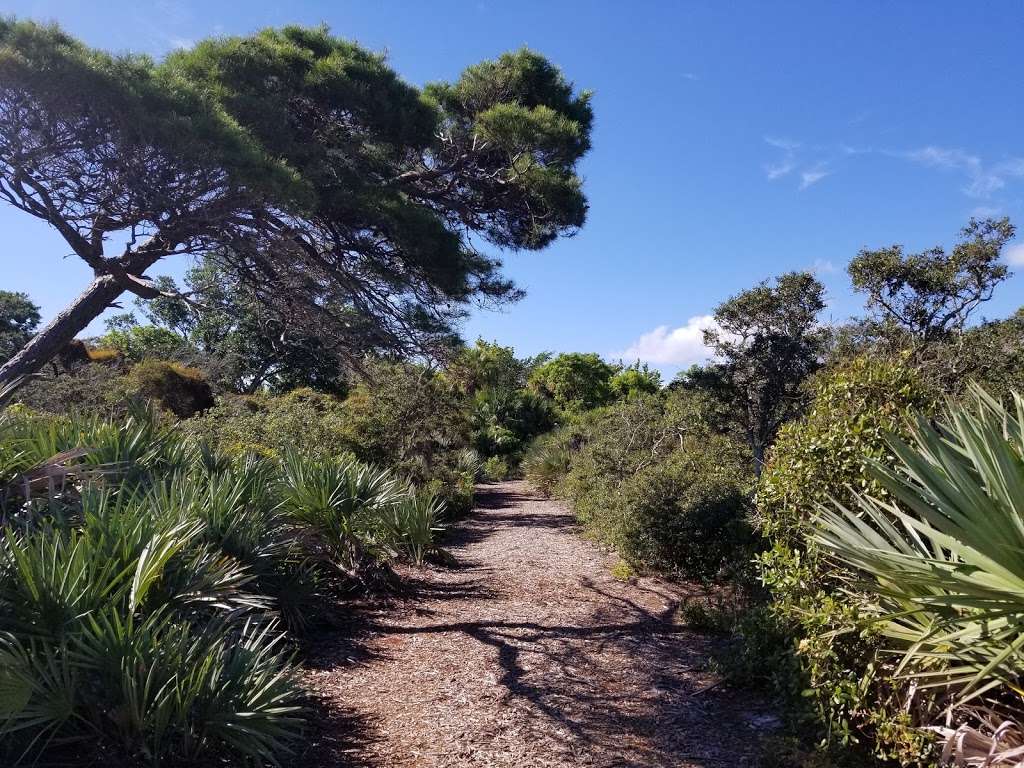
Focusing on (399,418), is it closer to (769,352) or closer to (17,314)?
(769,352)

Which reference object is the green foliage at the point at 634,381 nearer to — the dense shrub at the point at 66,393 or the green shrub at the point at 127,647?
the dense shrub at the point at 66,393

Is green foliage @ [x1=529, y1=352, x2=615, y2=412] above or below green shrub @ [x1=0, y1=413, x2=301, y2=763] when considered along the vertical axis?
above

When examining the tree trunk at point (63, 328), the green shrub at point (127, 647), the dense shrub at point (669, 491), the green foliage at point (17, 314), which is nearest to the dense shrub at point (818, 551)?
the dense shrub at point (669, 491)

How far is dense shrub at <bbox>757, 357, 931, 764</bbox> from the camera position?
11.9ft

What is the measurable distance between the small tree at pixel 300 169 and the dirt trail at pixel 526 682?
318 cm

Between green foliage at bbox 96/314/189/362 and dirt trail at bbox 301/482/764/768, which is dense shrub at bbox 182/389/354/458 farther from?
green foliage at bbox 96/314/189/362

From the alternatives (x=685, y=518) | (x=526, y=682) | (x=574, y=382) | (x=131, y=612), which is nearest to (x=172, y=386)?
(x=685, y=518)

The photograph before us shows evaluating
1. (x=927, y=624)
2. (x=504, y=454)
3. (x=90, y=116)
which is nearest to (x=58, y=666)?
(x=927, y=624)

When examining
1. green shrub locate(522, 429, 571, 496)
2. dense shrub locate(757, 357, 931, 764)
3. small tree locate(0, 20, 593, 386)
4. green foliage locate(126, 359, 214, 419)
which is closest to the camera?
dense shrub locate(757, 357, 931, 764)

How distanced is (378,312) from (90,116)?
3.34 metres

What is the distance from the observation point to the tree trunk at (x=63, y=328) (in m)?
6.76

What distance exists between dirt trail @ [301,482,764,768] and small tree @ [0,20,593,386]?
3.18 m

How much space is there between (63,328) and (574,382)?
28.1m

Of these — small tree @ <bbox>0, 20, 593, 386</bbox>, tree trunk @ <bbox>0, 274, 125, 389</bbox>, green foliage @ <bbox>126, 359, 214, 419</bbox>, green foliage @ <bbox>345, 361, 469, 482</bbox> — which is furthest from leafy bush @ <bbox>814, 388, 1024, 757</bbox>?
green foliage @ <bbox>126, 359, 214, 419</bbox>
